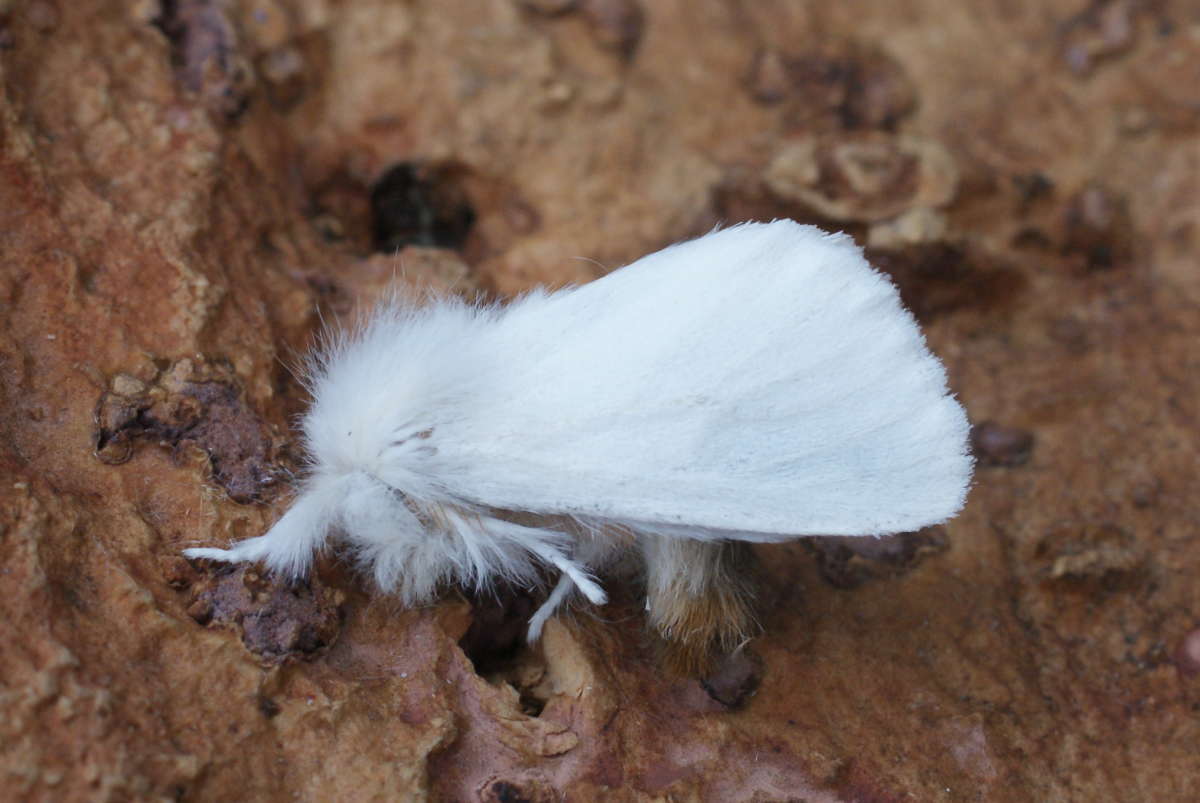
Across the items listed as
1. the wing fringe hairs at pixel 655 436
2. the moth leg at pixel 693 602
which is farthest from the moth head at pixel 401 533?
the moth leg at pixel 693 602

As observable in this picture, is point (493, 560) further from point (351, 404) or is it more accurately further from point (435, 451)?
point (351, 404)

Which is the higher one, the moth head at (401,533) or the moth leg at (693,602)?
the moth head at (401,533)

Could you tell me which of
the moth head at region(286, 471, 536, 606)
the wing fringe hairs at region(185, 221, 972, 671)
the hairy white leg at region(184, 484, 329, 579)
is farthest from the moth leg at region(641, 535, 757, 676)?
the hairy white leg at region(184, 484, 329, 579)

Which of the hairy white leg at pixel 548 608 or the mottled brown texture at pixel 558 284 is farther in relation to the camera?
the hairy white leg at pixel 548 608

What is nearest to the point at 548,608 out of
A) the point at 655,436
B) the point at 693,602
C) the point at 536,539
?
the point at 536,539

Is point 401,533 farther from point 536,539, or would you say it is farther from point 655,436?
point 655,436

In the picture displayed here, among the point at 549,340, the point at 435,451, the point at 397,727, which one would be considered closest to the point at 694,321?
the point at 549,340

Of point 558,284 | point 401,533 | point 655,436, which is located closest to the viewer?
point 655,436

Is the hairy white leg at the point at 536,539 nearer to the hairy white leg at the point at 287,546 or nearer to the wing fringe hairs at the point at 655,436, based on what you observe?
the wing fringe hairs at the point at 655,436
